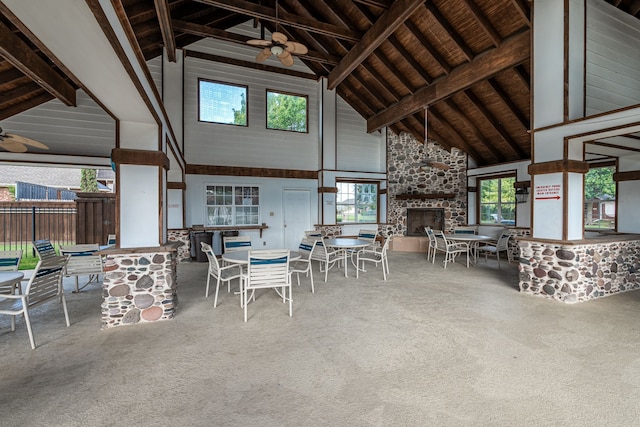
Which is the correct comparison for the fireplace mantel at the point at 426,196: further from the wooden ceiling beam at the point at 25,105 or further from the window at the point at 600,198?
the wooden ceiling beam at the point at 25,105

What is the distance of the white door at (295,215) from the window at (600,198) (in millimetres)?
6919

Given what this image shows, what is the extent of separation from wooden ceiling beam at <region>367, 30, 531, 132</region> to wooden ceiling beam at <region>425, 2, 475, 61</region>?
8.4 inches

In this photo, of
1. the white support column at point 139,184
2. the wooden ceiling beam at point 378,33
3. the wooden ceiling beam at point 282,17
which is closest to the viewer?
the white support column at point 139,184

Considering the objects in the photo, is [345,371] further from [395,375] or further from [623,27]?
[623,27]

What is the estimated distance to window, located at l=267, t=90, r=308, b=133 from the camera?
923 cm

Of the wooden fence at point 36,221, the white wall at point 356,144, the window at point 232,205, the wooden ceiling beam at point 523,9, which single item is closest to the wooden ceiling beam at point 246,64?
the white wall at point 356,144

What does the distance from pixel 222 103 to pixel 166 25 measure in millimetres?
2784

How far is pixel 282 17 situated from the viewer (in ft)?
20.7

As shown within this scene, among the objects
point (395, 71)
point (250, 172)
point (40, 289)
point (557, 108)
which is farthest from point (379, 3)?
point (40, 289)

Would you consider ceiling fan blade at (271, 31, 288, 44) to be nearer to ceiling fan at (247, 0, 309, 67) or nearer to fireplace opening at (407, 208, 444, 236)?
ceiling fan at (247, 0, 309, 67)

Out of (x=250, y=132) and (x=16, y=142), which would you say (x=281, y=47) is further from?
(x=16, y=142)

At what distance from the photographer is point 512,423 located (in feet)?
6.21

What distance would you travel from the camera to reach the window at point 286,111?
30.3 feet

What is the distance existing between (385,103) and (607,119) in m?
5.77
